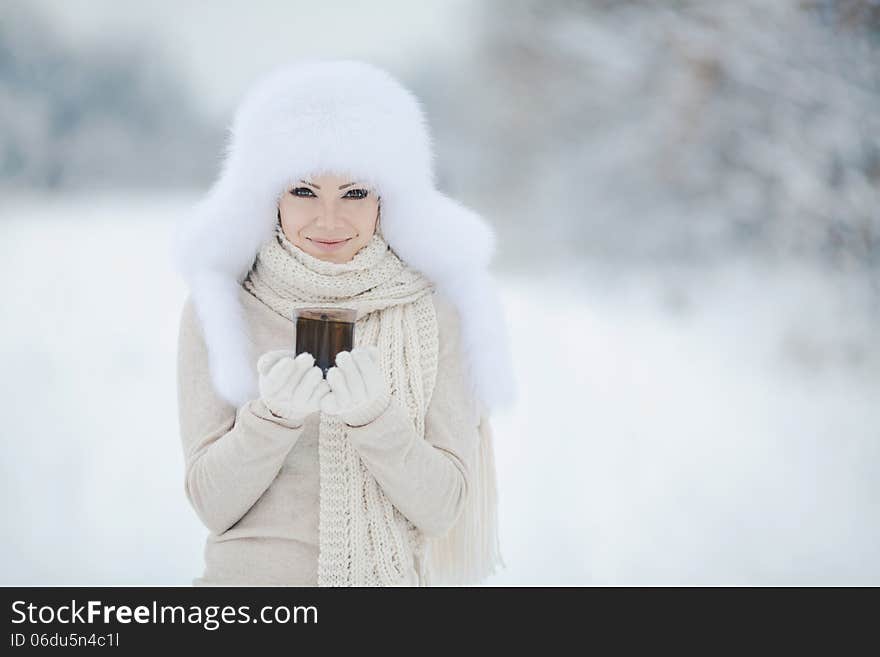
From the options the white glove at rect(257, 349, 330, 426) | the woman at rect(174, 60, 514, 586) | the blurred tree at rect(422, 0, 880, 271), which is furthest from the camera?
the blurred tree at rect(422, 0, 880, 271)

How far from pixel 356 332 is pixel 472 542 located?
14.1 inches

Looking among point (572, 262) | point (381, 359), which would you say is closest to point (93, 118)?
point (572, 262)

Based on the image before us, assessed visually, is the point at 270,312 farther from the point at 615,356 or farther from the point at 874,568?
the point at 874,568

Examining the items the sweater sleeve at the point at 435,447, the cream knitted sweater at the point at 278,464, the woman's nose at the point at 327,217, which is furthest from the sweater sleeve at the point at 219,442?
the woman's nose at the point at 327,217

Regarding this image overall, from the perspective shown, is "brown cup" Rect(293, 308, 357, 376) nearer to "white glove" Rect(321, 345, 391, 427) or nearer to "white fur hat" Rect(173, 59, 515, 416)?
"white glove" Rect(321, 345, 391, 427)

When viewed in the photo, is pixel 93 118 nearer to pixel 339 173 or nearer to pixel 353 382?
pixel 339 173

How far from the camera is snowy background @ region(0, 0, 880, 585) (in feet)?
7.26

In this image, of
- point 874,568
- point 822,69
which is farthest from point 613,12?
point 874,568

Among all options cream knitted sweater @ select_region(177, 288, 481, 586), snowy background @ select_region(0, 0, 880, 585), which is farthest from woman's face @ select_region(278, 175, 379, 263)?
snowy background @ select_region(0, 0, 880, 585)

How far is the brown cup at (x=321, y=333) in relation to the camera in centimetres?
114

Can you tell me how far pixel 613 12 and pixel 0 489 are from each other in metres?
1.87

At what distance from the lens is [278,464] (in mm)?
1232

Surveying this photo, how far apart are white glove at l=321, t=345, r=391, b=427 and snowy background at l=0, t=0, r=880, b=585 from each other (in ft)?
3.46

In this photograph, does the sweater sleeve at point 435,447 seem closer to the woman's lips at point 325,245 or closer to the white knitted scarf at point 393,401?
the white knitted scarf at point 393,401
